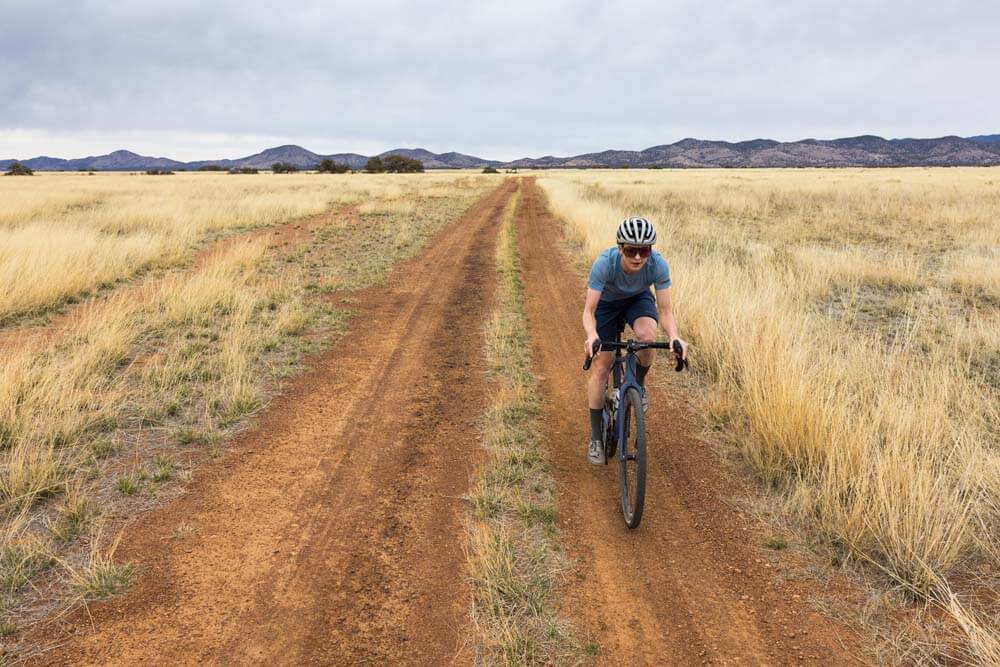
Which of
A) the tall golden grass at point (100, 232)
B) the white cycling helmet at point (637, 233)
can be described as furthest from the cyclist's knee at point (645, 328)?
→ the tall golden grass at point (100, 232)

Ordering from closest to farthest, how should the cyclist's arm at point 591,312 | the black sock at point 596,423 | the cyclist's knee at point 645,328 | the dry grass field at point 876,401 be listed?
the dry grass field at point 876,401 → the cyclist's arm at point 591,312 → the cyclist's knee at point 645,328 → the black sock at point 596,423

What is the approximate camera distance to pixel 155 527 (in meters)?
3.70

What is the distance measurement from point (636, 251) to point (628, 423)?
1346 mm

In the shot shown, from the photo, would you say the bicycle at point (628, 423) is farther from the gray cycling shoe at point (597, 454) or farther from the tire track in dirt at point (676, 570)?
the tire track in dirt at point (676, 570)

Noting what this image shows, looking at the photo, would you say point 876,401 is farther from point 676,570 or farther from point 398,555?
point 398,555

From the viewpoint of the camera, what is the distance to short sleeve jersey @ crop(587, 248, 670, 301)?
4.05 metres

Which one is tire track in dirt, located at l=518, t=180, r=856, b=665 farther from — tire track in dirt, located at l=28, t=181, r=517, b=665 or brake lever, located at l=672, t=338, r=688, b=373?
brake lever, located at l=672, t=338, r=688, b=373

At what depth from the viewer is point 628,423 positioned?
4.12 m

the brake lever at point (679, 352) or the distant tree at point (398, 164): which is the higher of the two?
the distant tree at point (398, 164)

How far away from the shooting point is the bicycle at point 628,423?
11.8 feet

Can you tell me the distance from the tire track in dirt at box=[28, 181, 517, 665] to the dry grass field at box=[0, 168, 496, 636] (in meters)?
0.33

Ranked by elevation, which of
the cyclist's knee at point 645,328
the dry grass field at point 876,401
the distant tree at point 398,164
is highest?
the distant tree at point 398,164

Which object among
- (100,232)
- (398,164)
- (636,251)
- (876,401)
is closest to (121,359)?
(636,251)

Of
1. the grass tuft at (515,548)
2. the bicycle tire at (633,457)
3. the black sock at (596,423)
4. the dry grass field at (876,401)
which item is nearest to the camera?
the grass tuft at (515,548)
